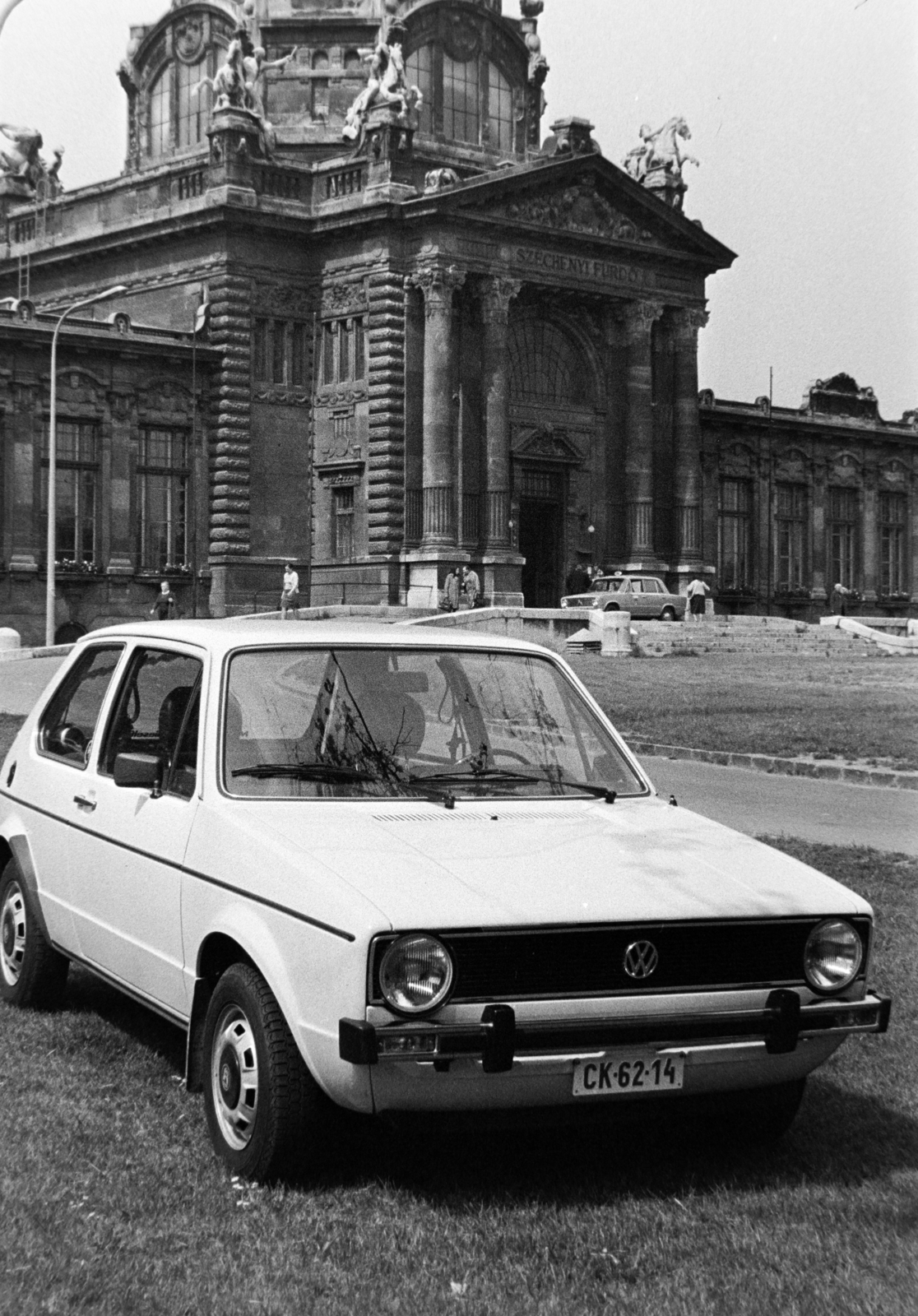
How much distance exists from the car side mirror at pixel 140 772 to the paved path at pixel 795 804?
7490 millimetres

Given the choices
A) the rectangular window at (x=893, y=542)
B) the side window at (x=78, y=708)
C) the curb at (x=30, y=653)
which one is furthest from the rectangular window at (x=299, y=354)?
the side window at (x=78, y=708)

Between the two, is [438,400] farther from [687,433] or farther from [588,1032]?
[588,1032]

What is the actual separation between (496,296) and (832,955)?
45.2 meters

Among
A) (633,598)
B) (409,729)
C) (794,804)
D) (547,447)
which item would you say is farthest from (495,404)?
(409,729)

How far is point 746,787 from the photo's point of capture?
17.7 meters

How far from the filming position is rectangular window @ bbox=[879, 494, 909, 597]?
6738cm

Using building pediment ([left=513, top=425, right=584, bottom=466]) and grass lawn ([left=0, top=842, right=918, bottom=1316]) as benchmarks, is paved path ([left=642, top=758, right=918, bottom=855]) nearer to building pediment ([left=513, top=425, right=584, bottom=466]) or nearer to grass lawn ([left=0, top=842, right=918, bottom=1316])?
grass lawn ([left=0, top=842, right=918, bottom=1316])

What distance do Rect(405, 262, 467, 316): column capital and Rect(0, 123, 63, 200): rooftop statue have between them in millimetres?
16838

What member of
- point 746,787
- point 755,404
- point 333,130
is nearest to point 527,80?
point 333,130

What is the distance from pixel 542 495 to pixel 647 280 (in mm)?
7027

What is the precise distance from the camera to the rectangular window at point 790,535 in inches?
2483

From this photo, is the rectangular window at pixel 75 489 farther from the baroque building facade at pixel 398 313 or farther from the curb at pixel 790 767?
the curb at pixel 790 767

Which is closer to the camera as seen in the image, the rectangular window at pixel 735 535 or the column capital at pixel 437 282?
the column capital at pixel 437 282

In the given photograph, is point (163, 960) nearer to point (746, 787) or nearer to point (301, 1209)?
point (301, 1209)
